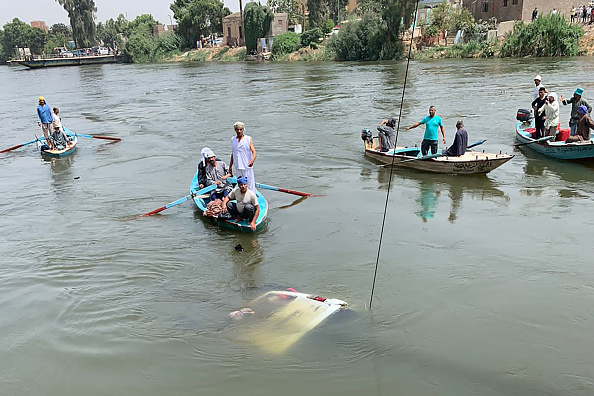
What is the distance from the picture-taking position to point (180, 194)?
1258 centimetres

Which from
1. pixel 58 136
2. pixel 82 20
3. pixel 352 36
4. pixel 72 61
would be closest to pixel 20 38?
pixel 82 20

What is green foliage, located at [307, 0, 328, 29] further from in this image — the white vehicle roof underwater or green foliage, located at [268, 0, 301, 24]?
the white vehicle roof underwater

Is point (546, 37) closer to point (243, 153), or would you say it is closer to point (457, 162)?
point (457, 162)

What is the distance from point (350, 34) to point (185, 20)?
36.7 m

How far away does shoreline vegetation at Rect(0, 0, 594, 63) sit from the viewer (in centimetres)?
4131

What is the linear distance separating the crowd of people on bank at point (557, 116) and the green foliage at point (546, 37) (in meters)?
30.9

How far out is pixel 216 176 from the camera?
35.0ft

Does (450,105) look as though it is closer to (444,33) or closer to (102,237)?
(102,237)

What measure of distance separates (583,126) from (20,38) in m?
114

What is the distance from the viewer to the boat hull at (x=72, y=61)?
247 feet

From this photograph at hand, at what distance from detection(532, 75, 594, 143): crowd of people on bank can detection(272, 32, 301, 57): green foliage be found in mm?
47900

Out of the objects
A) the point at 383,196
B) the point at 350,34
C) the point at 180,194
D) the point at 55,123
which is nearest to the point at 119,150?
the point at 55,123

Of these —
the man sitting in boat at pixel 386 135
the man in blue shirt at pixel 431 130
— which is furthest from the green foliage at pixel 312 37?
the man in blue shirt at pixel 431 130

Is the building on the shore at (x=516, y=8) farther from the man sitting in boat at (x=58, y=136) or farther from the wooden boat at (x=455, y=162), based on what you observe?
the man sitting in boat at (x=58, y=136)
